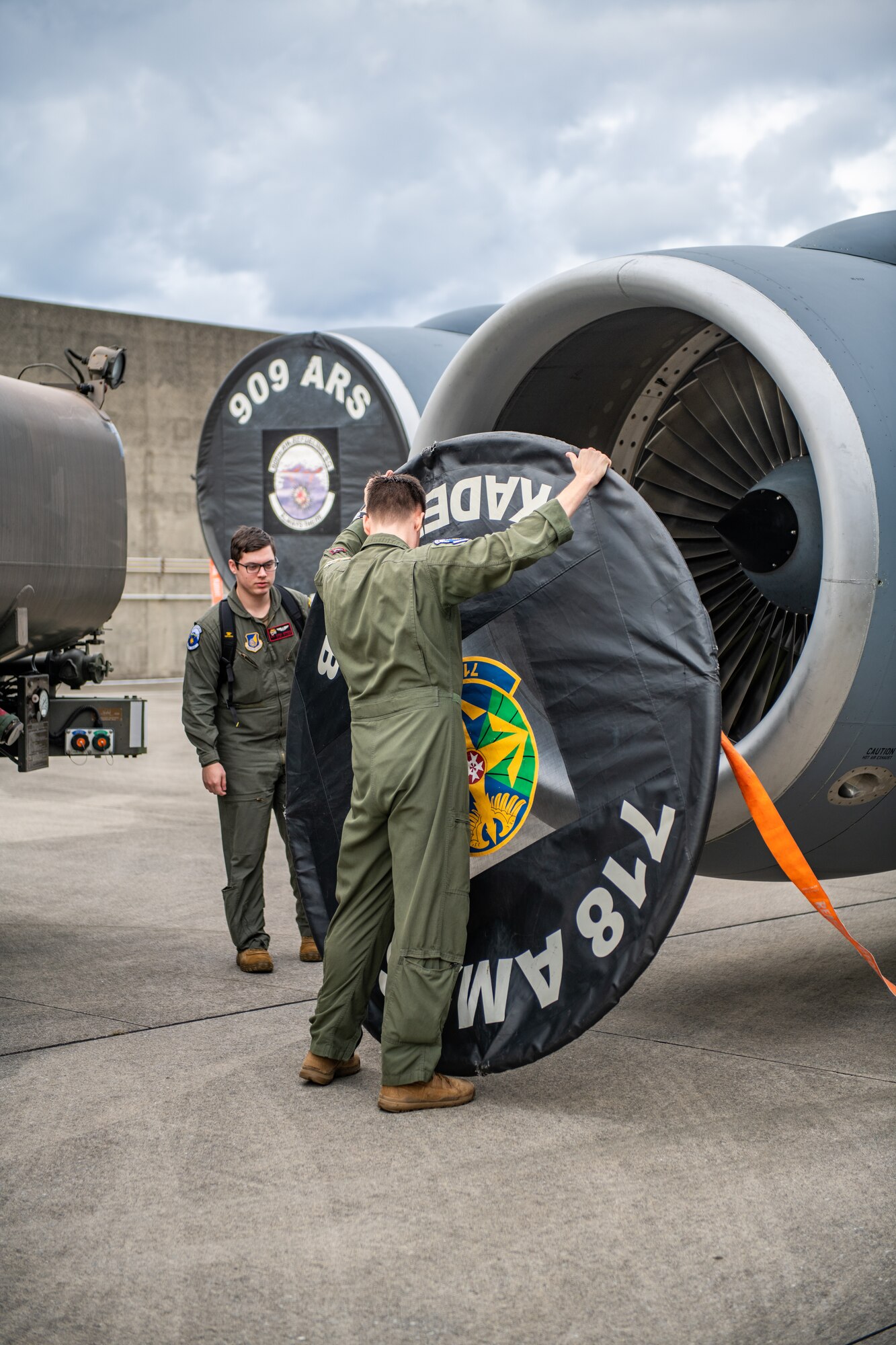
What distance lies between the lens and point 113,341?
20.4 metres

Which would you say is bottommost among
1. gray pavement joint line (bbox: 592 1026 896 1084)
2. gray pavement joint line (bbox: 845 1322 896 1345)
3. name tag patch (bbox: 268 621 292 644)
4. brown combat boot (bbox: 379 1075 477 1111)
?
gray pavement joint line (bbox: 592 1026 896 1084)

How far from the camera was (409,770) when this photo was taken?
329cm

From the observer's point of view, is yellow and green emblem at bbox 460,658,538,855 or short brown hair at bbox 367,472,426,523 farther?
short brown hair at bbox 367,472,426,523

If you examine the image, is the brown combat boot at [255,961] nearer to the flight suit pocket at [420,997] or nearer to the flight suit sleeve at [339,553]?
the flight suit pocket at [420,997]

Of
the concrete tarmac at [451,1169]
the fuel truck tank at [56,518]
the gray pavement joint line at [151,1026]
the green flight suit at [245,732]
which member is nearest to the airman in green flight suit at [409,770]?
the concrete tarmac at [451,1169]

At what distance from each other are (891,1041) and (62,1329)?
99.4 inches

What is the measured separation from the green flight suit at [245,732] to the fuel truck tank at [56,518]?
1.75 ft

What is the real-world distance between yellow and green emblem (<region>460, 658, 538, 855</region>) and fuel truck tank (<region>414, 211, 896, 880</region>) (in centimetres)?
55

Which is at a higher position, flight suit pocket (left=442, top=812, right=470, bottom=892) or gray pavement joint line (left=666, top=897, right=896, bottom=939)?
flight suit pocket (left=442, top=812, right=470, bottom=892)

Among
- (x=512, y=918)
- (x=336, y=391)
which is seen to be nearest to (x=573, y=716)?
(x=512, y=918)

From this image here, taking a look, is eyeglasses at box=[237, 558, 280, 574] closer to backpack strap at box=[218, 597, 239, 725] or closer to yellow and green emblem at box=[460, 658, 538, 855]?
backpack strap at box=[218, 597, 239, 725]

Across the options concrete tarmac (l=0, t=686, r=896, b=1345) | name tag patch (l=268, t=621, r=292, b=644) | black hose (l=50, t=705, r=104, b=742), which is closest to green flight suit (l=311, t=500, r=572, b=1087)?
concrete tarmac (l=0, t=686, r=896, b=1345)

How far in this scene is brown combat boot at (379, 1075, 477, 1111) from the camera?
10.9ft

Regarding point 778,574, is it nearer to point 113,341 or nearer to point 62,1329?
point 62,1329
